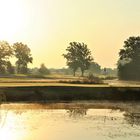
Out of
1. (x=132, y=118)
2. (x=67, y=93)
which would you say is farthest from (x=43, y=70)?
(x=132, y=118)

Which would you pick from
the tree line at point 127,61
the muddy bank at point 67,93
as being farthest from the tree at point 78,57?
the muddy bank at point 67,93

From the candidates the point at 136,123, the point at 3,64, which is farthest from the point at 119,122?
the point at 3,64

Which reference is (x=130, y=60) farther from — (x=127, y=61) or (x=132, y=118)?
(x=132, y=118)

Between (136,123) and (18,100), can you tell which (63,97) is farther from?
(136,123)

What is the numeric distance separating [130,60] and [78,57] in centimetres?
4797

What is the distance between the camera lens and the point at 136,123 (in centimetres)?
3894

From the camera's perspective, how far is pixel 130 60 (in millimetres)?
136375

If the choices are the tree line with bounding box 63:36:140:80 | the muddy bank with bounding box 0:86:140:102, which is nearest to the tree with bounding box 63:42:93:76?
the tree line with bounding box 63:36:140:80

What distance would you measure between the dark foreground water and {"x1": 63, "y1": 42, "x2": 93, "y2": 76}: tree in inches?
4875

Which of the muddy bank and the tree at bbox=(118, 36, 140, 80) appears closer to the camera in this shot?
the muddy bank

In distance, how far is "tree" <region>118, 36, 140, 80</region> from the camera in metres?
127

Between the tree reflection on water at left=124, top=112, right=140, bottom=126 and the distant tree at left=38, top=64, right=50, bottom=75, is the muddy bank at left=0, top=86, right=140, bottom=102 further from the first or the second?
the distant tree at left=38, top=64, right=50, bottom=75

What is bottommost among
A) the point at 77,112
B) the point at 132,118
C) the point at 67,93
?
the point at 132,118

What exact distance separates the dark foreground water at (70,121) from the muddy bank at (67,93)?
6387 millimetres
